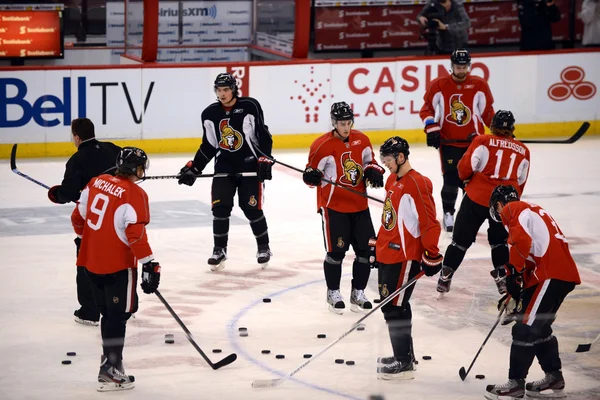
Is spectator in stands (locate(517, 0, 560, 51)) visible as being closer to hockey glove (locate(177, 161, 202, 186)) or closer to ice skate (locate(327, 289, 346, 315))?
hockey glove (locate(177, 161, 202, 186))

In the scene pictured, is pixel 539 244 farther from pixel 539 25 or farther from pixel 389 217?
pixel 539 25

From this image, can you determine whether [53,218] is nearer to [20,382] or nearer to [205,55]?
[20,382]

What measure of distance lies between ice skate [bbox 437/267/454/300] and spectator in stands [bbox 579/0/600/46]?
10095mm

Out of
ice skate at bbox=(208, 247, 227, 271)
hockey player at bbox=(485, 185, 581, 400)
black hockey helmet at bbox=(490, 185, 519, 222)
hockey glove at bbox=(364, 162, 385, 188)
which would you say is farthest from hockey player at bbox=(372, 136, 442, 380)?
ice skate at bbox=(208, 247, 227, 271)

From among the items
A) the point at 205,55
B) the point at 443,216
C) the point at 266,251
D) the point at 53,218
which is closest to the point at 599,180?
the point at 443,216

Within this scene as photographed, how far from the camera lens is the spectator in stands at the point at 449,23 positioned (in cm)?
1459

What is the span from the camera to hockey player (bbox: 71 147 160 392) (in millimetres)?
5609

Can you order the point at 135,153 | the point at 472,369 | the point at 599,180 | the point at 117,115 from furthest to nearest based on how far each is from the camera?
the point at 117,115 → the point at 599,180 → the point at 472,369 → the point at 135,153

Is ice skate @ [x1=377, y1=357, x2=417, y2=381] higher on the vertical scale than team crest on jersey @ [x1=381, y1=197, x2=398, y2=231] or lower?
lower

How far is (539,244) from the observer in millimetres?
5492

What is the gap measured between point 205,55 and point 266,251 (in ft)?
28.0

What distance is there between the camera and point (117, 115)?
42.4 feet

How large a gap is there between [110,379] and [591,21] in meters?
12.7

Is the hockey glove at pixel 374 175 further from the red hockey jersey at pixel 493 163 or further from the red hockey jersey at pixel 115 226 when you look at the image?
the red hockey jersey at pixel 115 226
